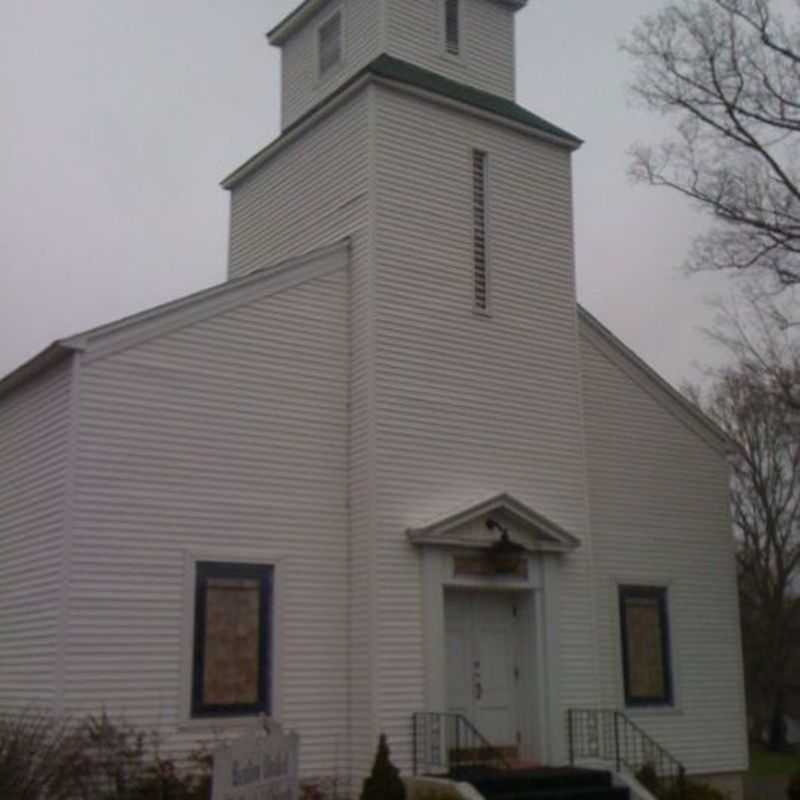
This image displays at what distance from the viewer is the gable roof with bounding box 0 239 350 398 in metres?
13.8

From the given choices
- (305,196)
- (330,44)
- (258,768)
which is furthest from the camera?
(330,44)

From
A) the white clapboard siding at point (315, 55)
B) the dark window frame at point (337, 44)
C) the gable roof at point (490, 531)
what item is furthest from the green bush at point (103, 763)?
the dark window frame at point (337, 44)

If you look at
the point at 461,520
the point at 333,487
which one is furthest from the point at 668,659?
the point at 333,487

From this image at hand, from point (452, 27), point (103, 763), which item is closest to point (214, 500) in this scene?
point (103, 763)

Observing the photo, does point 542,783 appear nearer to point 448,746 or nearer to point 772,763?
point 448,746

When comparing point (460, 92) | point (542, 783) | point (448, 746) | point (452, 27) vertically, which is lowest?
point (542, 783)

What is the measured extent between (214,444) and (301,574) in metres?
1.93

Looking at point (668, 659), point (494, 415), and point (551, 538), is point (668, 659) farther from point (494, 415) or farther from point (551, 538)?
point (494, 415)

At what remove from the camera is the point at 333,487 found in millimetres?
15242

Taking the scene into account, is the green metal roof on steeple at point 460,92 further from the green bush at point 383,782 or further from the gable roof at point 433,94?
the green bush at point 383,782

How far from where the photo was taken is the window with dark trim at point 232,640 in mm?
13797

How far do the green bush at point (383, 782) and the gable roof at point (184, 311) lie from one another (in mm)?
5489

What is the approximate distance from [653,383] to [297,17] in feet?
27.3

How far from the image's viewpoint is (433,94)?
54.9 ft
